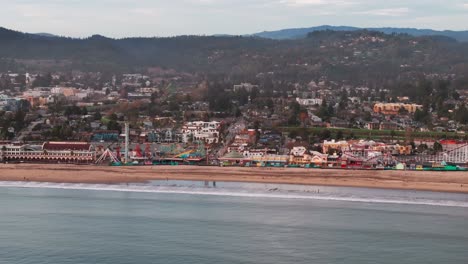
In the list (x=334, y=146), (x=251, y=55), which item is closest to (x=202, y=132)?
(x=334, y=146)

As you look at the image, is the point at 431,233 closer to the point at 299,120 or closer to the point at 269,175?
the point at 269,175

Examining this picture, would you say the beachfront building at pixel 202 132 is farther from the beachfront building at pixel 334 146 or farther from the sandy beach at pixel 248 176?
the sandy beach at pixel 248 176

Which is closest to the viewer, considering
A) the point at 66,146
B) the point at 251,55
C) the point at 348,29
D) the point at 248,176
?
the point at 248,176

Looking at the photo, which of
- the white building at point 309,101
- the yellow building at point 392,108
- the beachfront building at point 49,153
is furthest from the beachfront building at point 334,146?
the white building at point 309,101

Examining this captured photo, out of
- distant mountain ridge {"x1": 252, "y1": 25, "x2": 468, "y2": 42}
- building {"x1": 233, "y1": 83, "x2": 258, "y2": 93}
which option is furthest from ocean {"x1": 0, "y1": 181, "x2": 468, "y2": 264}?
distant mountain ridge {"x1": 252, "y1": 25, "x2": 468, "y2": 42}

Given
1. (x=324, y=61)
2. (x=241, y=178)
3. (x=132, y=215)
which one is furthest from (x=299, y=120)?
(x=324, y=61)

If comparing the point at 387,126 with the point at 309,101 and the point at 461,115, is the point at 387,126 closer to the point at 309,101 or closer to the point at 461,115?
the point at 461,115

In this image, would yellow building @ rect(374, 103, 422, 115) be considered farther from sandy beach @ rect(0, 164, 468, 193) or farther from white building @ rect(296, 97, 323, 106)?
sandy beach @ rect(0, 164, 468, 193)
